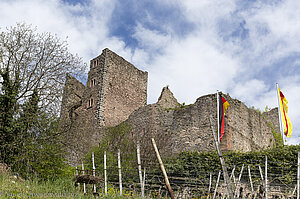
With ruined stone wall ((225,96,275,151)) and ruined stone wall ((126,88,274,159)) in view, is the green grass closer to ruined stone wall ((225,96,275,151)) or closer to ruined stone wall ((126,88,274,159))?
ruined stone wall ((126,88,274,159))

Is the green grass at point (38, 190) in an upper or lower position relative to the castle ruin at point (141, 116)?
lower

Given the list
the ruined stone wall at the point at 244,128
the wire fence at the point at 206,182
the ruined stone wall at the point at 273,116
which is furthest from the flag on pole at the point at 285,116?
the ruined stone wall at the point at 273,116

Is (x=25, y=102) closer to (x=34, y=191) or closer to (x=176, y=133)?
(x=34, y=191)

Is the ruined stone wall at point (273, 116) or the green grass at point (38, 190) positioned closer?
the green grass at point (38, 190)

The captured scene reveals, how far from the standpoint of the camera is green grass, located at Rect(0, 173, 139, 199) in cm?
746

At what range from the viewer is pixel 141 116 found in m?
17.9

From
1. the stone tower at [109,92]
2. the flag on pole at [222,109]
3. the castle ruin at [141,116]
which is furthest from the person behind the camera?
the stone tower at [109,92]

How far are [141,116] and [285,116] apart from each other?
298 inches

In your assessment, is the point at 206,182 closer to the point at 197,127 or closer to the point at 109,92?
the point at 197,127

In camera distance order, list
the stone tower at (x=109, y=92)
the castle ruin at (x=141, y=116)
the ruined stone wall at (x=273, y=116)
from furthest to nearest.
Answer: the ruined stone wall at (x=273, y=116), the stone tower at (x=109, y=92), the castle ruin at (x=141, y=116)

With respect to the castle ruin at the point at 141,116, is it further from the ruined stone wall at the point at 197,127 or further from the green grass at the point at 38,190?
the green grass at the point at 38,190

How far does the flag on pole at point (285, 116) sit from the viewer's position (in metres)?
14.5

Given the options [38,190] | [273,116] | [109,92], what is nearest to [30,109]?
[38,190]

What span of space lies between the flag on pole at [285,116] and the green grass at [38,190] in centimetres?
926
